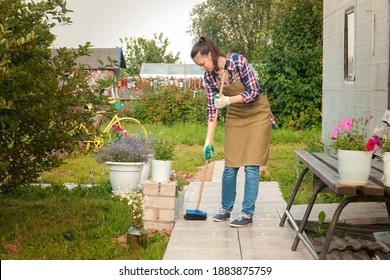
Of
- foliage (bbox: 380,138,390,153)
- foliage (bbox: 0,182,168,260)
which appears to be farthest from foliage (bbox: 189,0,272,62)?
foliage (bbox: 380,138,390,153)

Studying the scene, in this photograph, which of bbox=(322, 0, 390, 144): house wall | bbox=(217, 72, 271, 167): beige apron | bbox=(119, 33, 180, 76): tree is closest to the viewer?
bbox=(217, 72, 271, 167): beige apron

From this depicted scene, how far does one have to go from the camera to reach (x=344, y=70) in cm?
964

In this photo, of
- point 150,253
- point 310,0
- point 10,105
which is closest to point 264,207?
point 150,253

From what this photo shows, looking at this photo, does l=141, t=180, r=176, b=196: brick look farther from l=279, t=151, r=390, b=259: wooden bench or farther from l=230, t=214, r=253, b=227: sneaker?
l=279, t=151, r=390, b=259: wooden bench

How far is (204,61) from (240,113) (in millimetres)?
504

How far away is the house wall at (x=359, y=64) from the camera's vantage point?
7.48 m

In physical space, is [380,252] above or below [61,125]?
below

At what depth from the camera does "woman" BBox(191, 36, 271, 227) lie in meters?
6.28

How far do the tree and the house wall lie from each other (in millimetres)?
13251

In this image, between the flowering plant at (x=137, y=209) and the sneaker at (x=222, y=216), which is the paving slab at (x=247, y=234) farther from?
the flowering plant at (x=137, y=209)
